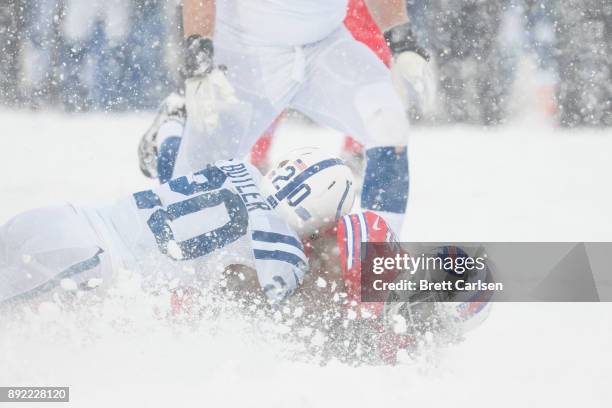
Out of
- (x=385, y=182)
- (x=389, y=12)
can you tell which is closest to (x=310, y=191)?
(x=385, y=182)

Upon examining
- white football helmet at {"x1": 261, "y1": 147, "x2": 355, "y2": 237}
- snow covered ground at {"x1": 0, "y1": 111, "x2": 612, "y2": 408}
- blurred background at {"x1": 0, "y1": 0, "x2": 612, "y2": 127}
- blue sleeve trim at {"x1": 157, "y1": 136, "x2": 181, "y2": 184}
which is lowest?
snow covered ground at {"x1": 0, "y1": 111, "x2": 612, "y2": 408}

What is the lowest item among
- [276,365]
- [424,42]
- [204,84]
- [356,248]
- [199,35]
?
[276,365]

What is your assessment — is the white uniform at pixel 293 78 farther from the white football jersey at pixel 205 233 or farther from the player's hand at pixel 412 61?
the white football jersey at pixel 205 233

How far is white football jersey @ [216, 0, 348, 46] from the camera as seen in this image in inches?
88.5

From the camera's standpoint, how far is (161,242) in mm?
1587

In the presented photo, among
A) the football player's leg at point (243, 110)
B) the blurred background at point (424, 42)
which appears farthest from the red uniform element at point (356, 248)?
the blurred background at point (424, 42)

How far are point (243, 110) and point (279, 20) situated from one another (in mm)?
286

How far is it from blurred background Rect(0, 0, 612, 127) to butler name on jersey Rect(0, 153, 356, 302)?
107 inches

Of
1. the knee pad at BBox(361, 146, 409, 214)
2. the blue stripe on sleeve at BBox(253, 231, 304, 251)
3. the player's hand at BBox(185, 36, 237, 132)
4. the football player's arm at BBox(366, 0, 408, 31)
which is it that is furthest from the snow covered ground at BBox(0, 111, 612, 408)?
the football player's arm at BBox(366, 0, 408, 31)

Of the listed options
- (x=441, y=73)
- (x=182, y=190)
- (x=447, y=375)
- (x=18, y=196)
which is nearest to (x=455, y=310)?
(x=447, y=375)

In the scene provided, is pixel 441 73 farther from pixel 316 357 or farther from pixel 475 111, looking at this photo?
pixel 316 357

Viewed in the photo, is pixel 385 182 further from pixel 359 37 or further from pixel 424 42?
pixel 424 42

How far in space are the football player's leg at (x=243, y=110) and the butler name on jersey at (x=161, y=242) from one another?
542 mm

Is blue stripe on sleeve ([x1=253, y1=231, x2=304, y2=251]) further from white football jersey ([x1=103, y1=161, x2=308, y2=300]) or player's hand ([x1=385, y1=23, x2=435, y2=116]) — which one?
player's hand ([x1=385, y1=23, x2=435, y2=116])
